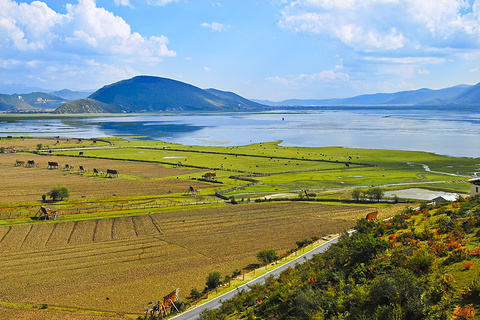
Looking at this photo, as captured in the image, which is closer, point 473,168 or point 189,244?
point 189,244

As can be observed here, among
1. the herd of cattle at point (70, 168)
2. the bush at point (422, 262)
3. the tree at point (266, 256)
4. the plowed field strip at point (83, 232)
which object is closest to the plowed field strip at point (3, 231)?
the plowed field strip at point (83, 232)

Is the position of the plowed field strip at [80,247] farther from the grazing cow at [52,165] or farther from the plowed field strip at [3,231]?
the grazing cow at [52,165]

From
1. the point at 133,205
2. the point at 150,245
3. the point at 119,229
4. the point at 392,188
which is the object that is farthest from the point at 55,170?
the point at 392,188

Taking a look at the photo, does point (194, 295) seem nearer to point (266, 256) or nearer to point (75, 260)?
point (266, 256)

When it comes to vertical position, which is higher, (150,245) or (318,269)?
(318,269)

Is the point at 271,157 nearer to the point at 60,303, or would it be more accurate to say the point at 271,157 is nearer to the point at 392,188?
the point at 392,188

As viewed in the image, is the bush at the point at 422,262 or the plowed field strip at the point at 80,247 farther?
the plowed field strip at the point at 80,247

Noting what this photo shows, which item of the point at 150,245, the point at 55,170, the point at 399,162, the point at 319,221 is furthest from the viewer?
the point at 399,162
